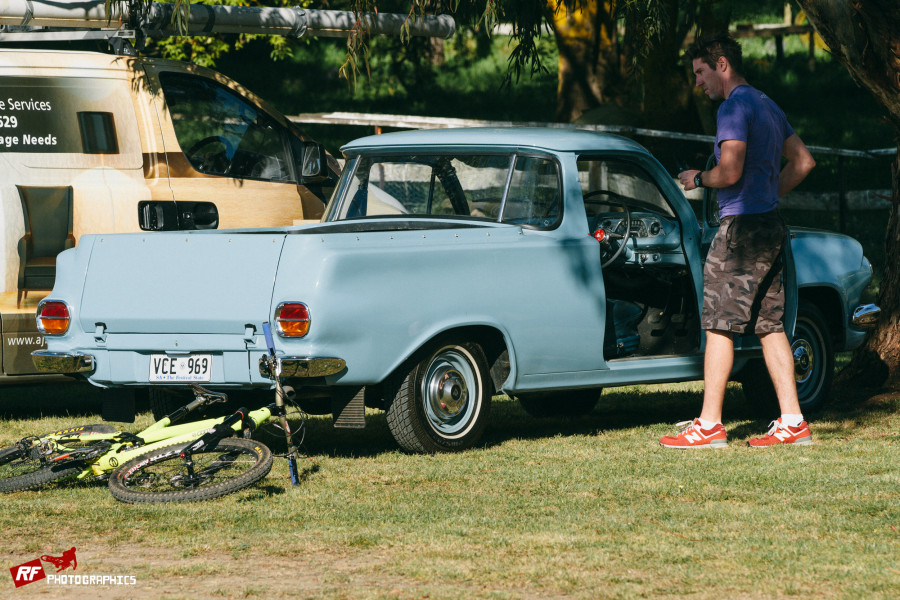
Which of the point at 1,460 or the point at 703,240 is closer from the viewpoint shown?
the point at 1,460

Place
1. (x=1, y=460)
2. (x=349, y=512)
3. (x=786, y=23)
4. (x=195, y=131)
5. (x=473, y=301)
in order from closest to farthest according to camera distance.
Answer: (x=349, y=512) < (x=1, y=460) < (x=473, y=301) < (x=195, y=131) < (x=786, y=23)

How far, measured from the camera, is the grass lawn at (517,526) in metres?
4.89

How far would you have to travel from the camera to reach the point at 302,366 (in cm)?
678

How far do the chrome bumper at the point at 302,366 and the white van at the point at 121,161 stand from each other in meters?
2.49

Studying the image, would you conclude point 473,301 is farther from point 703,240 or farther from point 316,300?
point 703,240

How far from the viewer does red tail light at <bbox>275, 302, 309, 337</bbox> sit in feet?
22.3

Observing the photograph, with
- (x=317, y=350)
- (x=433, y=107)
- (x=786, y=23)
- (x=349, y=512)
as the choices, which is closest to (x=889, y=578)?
(x=349, y=512)

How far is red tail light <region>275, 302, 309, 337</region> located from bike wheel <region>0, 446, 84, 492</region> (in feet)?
3.79

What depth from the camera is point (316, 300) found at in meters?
6.79

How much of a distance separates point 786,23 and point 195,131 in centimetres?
2522

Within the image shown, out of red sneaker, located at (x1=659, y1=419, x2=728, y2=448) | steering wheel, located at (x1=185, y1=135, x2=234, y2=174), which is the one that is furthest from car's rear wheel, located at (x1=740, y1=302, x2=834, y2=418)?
steering wheel, located at (x1=185, y1=135, x2=234, y2=174)

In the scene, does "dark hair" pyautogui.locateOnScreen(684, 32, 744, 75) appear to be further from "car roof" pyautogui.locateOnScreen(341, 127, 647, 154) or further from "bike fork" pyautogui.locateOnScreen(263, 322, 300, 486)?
"bike fork" pyautogui.locateOnScreen(263, 322, 300, 486)

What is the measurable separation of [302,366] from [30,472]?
138 centimetres

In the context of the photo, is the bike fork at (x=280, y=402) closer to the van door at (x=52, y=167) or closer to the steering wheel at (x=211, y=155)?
the van door at (x=52, y=167)
